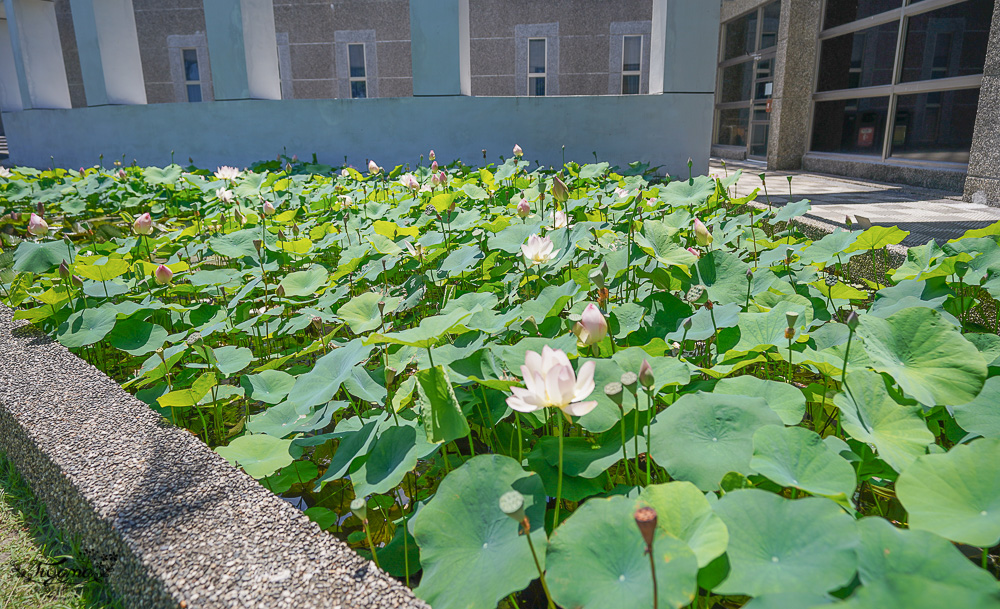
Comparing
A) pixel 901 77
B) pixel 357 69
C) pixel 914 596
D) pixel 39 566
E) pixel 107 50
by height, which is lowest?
pixel 39 566

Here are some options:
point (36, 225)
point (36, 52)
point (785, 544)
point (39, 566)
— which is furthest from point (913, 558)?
point (36, 52)

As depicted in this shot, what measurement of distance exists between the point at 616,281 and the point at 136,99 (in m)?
7.55

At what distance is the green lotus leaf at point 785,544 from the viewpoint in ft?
2.07

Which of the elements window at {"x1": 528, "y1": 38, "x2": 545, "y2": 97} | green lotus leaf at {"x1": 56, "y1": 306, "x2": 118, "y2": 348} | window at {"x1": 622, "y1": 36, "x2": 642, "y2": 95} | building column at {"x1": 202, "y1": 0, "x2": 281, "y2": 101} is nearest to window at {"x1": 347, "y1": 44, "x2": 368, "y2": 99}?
window at {"x1": 528, "y1": 38, "x2": 545, "y2": 97}

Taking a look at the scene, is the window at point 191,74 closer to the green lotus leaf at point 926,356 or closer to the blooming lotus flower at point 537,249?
the blooming lotus flower at point 537,249

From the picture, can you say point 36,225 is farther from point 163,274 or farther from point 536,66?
point 536,66

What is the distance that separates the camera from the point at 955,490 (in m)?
0.74

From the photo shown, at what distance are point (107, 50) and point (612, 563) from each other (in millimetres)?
8413

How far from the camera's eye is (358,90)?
11391 mm

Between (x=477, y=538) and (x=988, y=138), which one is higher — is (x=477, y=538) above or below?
below

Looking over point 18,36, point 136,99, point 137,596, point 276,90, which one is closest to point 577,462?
point 137,596

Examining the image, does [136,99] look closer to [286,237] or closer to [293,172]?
[293,172]

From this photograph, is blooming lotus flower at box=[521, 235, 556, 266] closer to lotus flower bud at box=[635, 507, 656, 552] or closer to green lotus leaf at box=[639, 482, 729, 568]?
green lotus leaf at box=[639, 482, 729, 568]

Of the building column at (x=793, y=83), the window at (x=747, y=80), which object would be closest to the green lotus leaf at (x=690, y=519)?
the building column at (x=793, y=83)
